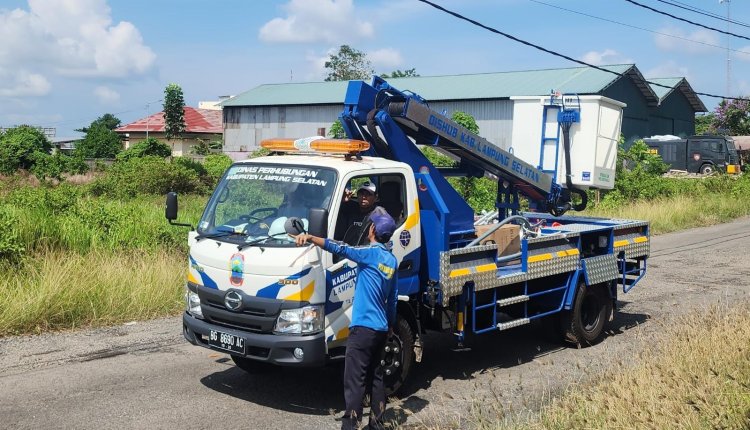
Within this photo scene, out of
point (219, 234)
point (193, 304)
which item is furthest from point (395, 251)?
point (193, 304)

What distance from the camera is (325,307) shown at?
6.40 m

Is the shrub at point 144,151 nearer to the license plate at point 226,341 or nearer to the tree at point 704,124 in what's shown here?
the license plate at point 226,341

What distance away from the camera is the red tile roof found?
233 feet

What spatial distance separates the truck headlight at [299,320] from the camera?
20.7 ft

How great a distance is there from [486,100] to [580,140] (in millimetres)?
38710

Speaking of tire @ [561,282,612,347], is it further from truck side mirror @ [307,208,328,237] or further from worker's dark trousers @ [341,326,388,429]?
truck side mirror @ [307,208,328,237]

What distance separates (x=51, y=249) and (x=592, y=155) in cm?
755

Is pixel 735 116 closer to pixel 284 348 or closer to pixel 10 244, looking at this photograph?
pixel 10 244

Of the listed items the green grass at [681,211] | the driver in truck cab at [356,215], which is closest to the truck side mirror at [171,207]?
the driver in truck cab at [356,215]

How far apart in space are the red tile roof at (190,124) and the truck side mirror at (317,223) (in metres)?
65.4

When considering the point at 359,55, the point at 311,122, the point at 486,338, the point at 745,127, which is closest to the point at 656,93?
the point at 745,127

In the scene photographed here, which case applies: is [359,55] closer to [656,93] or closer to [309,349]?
[656,93]

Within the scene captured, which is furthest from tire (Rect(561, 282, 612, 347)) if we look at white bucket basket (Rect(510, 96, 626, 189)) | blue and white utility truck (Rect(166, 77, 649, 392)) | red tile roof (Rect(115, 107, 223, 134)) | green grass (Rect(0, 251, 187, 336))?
red tile roof (Rect(115, 107, 223, 134))

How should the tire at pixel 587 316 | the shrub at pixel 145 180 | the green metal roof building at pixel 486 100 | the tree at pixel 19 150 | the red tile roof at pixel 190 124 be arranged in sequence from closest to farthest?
the tire at pixel 587 316
the shrub at pixel 145 180
the tree at pixel 19 150
the green metal roof building at pixel 486 100
the red tile roof at pixel 190 124
